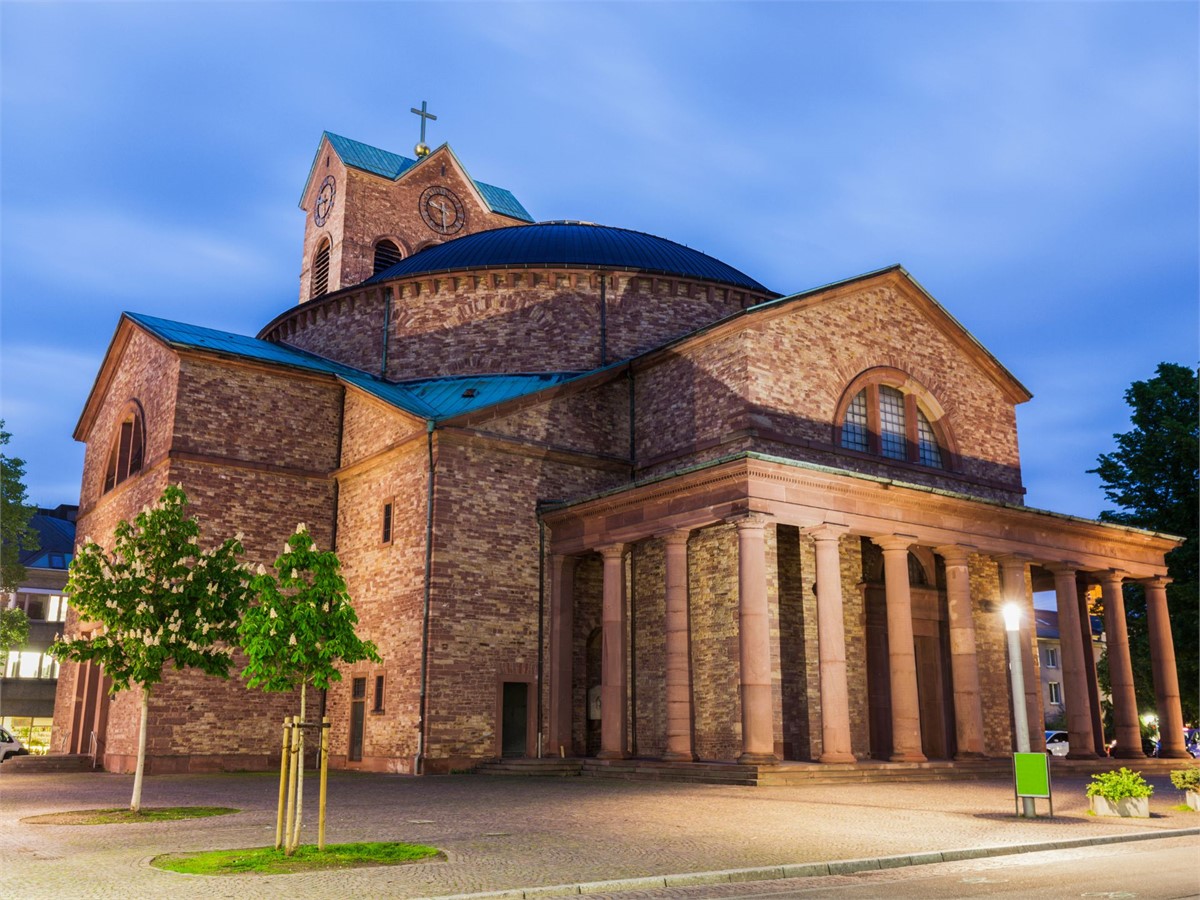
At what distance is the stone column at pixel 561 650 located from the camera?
25.1m

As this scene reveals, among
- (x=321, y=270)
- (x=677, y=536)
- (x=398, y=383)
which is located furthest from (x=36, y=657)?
(x=677, y=536)

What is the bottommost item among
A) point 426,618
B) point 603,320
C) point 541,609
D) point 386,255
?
point 426,618

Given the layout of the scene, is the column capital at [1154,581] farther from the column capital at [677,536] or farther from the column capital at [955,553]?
the column capital at [677,536]

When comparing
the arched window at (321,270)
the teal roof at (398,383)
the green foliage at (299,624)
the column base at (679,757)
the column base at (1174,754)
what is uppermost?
the arched window at (321,270)

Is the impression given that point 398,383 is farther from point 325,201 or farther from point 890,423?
point 325,201

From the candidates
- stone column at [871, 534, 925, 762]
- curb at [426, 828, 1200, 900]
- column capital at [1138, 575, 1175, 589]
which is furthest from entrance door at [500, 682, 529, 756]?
column capital at [1138, 575, 1175, 589]

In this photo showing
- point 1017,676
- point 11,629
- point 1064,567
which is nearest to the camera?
point 1017,676

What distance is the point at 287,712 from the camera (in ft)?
86.8

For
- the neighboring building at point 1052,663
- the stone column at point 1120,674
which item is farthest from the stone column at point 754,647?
the neighboring building at point 1052,663

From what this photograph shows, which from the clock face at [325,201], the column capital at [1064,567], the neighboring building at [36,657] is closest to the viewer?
the column capital at [1064,567]

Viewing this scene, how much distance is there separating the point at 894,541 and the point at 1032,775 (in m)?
8.73

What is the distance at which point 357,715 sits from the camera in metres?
26.2

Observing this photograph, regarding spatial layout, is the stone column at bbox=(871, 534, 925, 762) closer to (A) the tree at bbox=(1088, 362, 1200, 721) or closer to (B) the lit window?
(B) the lit window

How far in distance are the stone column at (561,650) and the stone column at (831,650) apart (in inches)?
256
